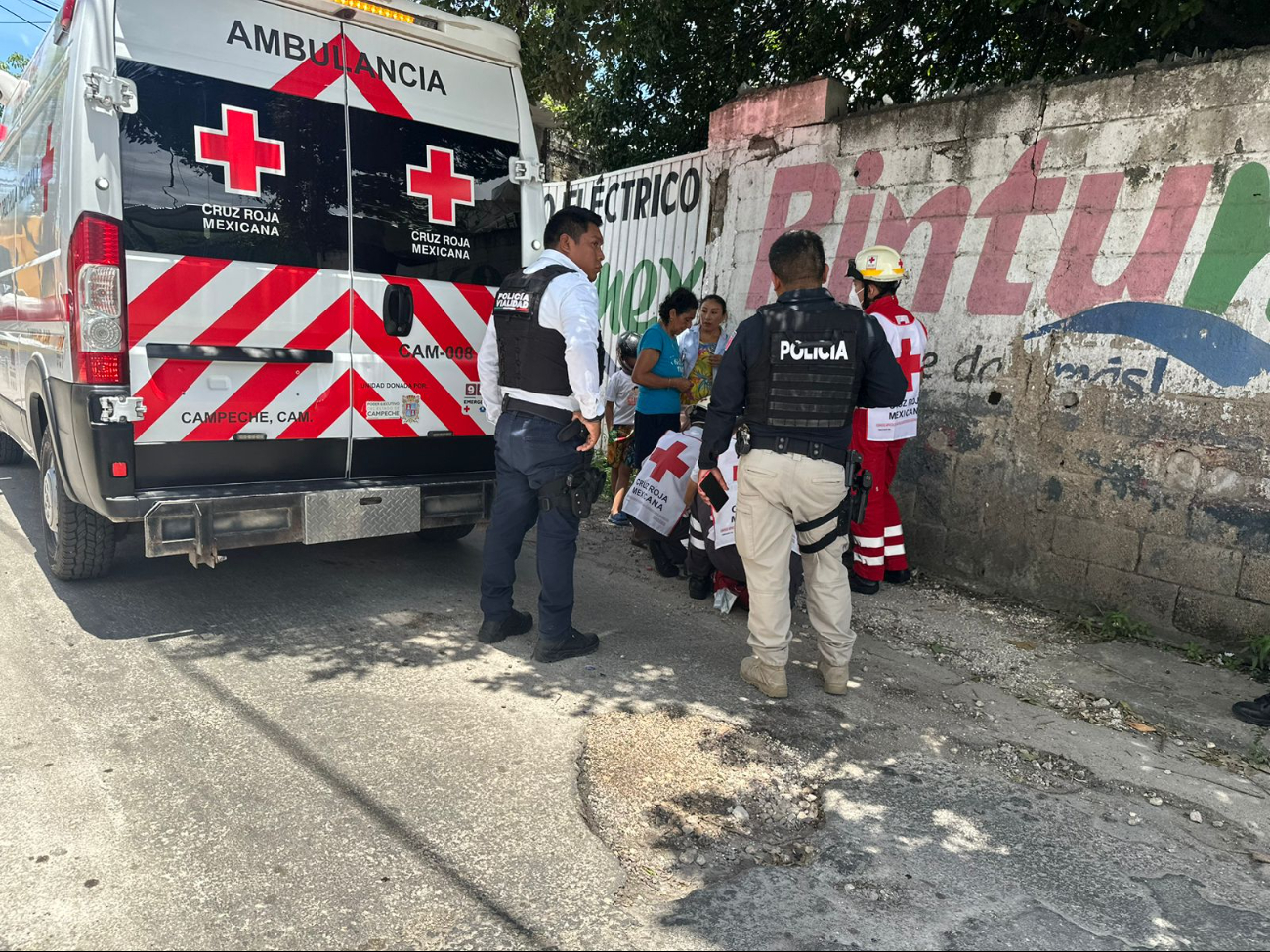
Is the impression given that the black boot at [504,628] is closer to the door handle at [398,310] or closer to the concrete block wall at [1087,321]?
the door handle at [398,310]

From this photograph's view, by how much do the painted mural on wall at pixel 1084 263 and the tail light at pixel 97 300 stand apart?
427 centimetres

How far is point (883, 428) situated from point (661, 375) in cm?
144

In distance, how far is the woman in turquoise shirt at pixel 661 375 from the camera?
19.2 ft

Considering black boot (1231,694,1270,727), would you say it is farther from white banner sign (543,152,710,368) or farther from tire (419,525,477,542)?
white banner sign (543,152,710,368)

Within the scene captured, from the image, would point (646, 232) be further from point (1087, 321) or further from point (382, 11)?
point (1087, 321)

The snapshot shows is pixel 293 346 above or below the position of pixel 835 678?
above

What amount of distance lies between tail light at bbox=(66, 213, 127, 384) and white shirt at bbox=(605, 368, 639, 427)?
137 inches

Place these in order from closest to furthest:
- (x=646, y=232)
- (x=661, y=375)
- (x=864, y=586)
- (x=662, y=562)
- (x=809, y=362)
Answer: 1. (x=809, y=362)
2. (x=864, y=586)
3. (x=662, y=562)
4. (x=661, y=375)
5. (x=646, y=232)

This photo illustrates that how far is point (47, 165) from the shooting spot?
4.24m

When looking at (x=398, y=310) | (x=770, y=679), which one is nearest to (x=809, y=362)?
(x=770, y=679)

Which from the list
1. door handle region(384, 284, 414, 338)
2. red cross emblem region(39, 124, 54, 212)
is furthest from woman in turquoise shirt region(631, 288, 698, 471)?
red cross emblem region(39, 124, 54, 212)

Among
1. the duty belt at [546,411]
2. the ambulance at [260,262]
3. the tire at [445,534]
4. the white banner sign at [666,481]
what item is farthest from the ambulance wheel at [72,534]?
the white banner sign at [666,481]

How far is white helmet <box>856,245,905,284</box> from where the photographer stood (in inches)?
205

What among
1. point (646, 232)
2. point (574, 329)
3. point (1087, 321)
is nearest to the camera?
point (574, 329)
